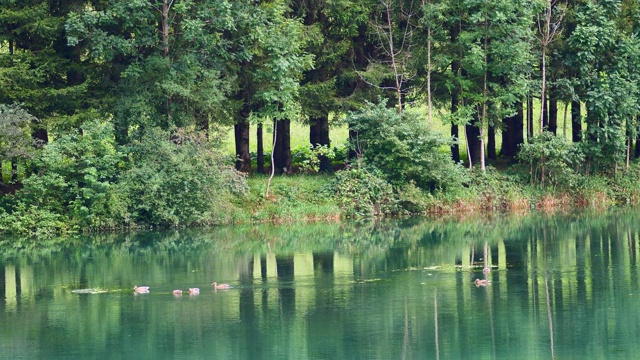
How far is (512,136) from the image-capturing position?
52094 mm

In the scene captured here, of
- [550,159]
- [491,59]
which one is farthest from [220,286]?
[491,59]

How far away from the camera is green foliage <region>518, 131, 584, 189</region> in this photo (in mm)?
46188

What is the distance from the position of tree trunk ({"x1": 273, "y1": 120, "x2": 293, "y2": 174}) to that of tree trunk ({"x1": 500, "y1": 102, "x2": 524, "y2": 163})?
10.5m

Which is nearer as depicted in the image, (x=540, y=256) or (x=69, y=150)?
(x=540, y=256)

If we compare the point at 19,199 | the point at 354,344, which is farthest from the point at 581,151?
the point at 354,344

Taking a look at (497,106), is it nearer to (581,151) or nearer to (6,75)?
(581,151)

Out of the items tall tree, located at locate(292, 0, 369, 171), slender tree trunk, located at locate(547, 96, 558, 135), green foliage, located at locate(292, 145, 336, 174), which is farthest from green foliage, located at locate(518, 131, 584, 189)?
green foliage, located at locate(292, 145, 336, 174)

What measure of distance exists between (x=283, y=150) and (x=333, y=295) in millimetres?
22296

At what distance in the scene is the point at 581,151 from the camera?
47.0 m

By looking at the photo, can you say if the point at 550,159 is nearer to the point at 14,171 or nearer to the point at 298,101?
the point at 298,101

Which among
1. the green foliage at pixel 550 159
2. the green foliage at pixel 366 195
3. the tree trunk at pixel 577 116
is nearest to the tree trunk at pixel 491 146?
the tree trunk at pixel 577 116

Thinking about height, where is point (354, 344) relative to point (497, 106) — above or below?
below

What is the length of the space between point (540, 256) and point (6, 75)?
21233 mm

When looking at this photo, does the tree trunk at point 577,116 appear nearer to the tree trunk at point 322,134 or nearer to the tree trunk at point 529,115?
the tree trunk at point 529,115
